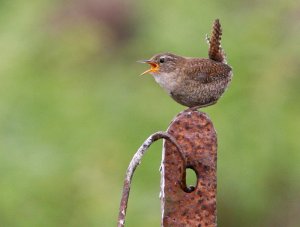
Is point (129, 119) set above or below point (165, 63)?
above

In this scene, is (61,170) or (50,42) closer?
(61,170)

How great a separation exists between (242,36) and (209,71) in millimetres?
4289

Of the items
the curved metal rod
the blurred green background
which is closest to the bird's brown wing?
the curved metal rod

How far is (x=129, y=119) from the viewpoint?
6.86m

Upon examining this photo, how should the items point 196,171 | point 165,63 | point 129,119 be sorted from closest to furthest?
point 196,171
point 165,63
point 129,119

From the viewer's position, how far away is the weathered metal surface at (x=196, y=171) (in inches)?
104

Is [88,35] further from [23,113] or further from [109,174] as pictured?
[109,174]

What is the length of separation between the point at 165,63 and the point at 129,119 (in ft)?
10.2

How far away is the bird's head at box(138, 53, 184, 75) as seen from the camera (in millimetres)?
3625

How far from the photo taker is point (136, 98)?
7148 mm

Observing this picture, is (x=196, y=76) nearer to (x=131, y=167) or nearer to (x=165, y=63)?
(x=165, y=63)

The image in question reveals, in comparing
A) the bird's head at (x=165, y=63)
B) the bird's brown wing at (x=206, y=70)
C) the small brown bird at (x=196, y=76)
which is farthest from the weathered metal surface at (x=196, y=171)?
the bird's head at (x=165, y=63)

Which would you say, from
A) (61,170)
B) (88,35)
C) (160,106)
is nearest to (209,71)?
(61,170)

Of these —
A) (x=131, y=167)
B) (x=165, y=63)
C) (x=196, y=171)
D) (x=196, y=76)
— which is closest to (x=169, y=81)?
(x=196, y=76)
